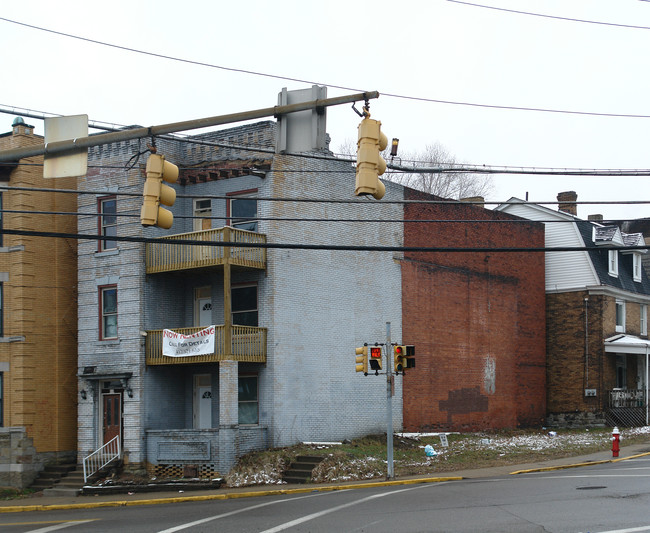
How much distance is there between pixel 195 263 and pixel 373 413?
9137 mm

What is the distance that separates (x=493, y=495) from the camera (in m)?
19.4

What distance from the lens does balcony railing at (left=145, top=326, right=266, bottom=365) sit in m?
28.5

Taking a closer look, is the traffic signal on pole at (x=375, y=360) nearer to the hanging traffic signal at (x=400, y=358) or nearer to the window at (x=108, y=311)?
the hanging traffic signal at (x=400, y=358)

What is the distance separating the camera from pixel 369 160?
11.5 m

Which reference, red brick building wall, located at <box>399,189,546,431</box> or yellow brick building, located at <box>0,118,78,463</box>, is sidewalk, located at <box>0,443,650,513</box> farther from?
red brick building wall, located at <box>399,189,546,431</box>

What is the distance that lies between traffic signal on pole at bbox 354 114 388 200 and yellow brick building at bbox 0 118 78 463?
832 inches

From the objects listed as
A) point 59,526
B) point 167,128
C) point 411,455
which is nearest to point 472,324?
point 411,455

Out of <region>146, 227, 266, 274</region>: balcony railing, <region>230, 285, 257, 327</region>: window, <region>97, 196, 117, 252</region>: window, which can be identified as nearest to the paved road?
<region>230, 285, 257, 327</region>: window

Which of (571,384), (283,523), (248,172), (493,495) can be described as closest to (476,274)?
(571,384)

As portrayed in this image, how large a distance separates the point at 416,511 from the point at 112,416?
16.3 m

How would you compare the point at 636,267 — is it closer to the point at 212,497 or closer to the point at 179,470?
the point at 179,470

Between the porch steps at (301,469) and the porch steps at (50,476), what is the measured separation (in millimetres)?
8395

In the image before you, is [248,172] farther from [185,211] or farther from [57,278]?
[57,278]

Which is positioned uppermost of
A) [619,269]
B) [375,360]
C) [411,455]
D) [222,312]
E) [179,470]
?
[619,269]
